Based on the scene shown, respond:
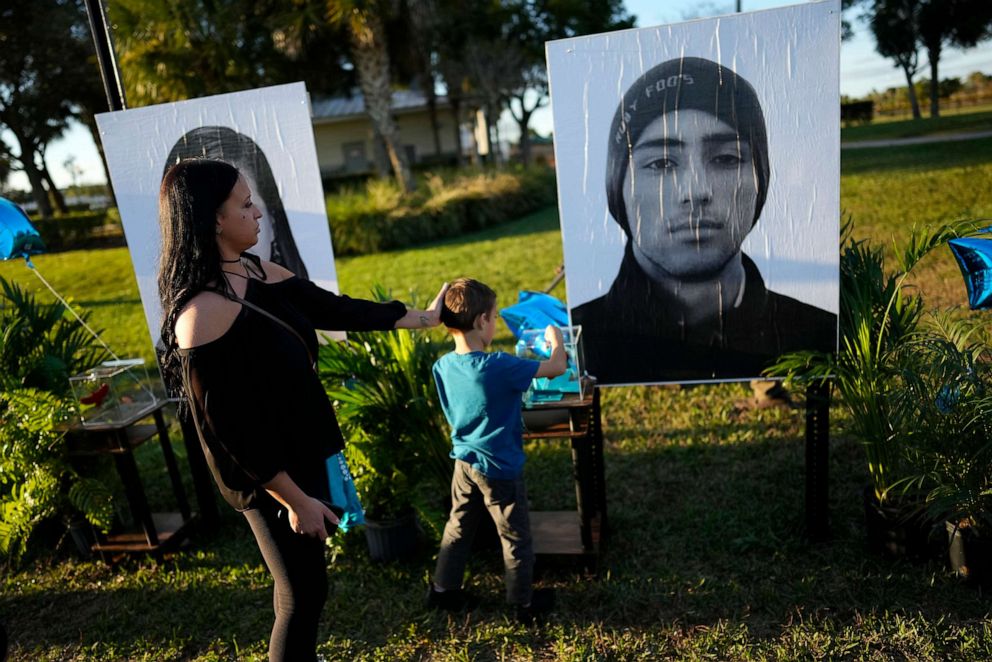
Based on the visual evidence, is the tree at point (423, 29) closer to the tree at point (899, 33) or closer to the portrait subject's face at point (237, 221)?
the portrait subject's face at point (237, 221)

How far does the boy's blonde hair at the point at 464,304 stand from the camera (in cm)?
250

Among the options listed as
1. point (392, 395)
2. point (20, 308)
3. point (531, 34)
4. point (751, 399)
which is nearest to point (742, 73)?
point (392, 395)

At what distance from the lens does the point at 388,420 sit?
3.25 metres

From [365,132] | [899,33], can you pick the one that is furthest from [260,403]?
[899,33]

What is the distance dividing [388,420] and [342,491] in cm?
100

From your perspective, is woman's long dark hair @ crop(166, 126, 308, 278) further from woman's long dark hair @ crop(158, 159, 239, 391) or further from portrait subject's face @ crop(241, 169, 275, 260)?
woman's long dark hair @ crop(158, 159, 239, 391)

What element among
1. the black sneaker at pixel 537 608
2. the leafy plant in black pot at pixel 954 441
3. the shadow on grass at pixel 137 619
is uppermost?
the leafy plant in black pot at pixel 954 441

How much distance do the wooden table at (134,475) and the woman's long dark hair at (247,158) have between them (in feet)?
3.41

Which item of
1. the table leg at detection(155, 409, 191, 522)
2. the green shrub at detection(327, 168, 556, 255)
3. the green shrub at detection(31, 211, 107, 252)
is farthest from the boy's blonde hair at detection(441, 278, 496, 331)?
the green shrub at detection(31, 211, 107, 252)

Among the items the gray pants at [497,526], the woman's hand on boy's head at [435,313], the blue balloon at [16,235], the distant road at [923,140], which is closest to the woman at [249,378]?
the woman's hand on boy's head at [435,313]

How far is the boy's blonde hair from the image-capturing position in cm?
250

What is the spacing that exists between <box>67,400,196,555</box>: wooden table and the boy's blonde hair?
5.94 feet

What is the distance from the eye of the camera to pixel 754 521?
3389 millimetres

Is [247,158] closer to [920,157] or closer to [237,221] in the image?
[237,221]
